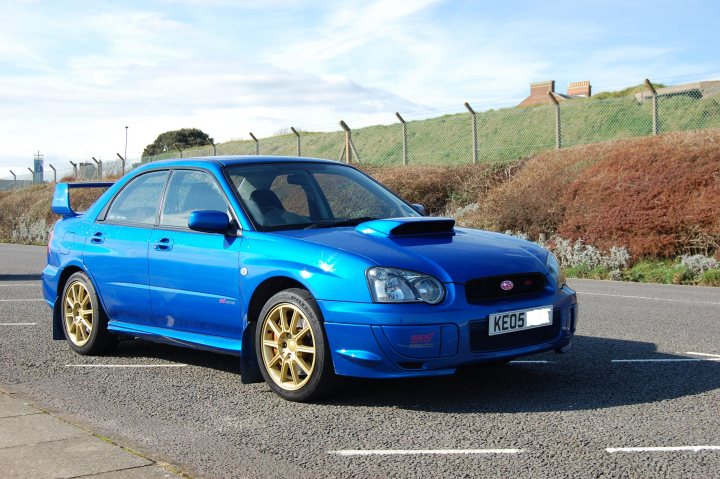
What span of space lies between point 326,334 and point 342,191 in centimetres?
198

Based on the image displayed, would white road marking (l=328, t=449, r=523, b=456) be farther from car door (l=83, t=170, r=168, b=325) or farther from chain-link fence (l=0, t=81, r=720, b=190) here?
chain-link fence (l=0, t=81, r=720, b=190)

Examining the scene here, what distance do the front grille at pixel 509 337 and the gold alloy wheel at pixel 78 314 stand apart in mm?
3541

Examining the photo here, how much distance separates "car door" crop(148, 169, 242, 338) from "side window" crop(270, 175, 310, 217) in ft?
→ 1.39

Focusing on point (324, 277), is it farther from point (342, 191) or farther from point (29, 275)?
point (29, 275)

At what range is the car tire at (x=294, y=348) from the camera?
18.5 feet

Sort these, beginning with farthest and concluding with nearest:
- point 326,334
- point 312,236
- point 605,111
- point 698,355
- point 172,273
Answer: point 605,111, point 698,355, point 172,273, point 312,236, point 326,334

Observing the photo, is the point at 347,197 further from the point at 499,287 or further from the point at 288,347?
the point at 499,287

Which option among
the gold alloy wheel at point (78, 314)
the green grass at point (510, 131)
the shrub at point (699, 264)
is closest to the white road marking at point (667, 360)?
the gold alloy wheel at point (78, 314)

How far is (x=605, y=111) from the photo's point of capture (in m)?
43.2

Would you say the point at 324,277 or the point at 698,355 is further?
the point at 698,355

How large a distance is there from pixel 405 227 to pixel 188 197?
6.25 feet

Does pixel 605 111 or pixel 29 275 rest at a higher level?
pixel 605 111

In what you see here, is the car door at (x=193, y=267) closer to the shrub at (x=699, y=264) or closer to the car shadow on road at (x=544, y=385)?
the car shadow on road at (x=544, y=385)

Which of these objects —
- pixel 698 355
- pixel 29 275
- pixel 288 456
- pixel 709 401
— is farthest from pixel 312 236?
pixel 29 275
